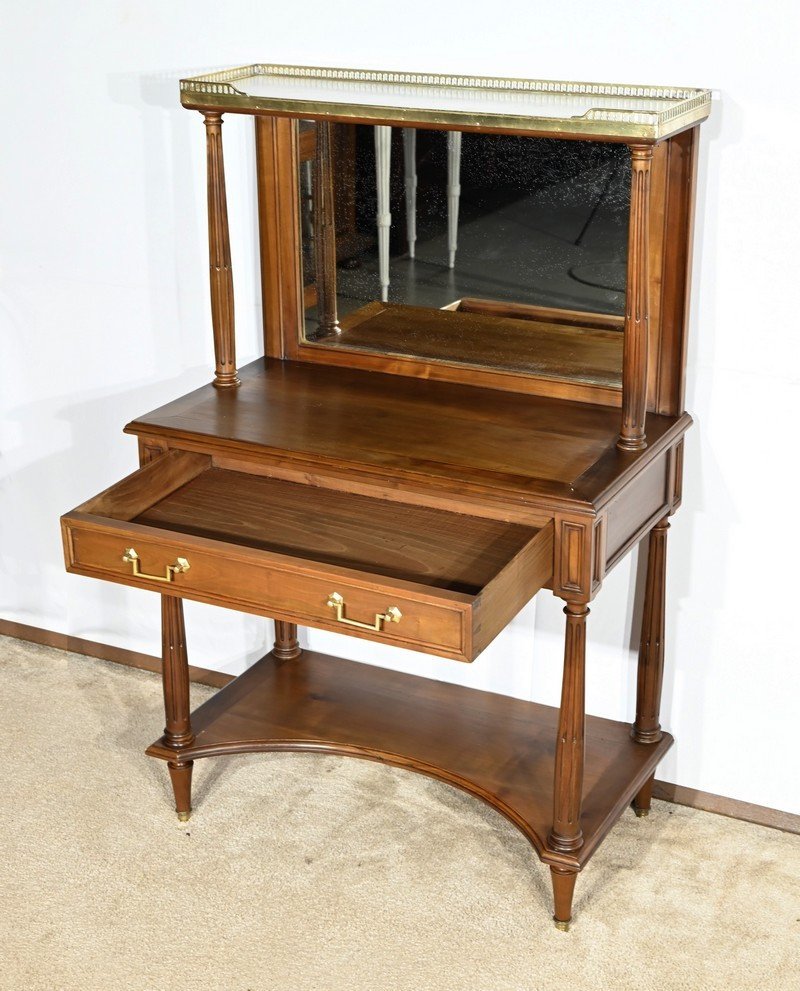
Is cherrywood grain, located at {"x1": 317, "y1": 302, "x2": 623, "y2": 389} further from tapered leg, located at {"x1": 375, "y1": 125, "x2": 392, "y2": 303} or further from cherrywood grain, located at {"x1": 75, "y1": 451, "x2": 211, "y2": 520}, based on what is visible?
cherrywood grain, located at {"x1": 75, "y1": 451, "x2": 211, "y2": 520}

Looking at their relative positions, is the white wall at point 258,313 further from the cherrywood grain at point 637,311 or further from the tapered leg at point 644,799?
the cherrywood grain at point 637,311

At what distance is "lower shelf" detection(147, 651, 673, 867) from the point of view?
2.37 metres

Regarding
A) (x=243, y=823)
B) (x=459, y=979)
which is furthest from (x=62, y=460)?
(x=459, y=979)

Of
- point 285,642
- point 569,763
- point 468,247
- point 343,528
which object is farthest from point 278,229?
point 569,763

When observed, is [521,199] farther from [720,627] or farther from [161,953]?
[161,953]

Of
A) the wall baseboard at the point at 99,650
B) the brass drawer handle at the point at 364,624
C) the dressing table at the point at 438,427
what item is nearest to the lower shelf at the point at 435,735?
the dressing table at the point at 438,427

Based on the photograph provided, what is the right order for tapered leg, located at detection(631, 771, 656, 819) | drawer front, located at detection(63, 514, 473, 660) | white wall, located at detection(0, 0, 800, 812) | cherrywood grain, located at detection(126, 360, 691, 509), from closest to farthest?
drawer front, located at detection(63, 514, 473, 660) → cherrywood grain, located at detection(126, 360, 691, 509) → white wall, located at detection(0, 0, 800, 812) → tapered leg, located at detection(631, 771, 656, 819)

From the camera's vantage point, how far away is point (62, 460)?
301 centimetres

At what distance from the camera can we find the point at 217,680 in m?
3.06

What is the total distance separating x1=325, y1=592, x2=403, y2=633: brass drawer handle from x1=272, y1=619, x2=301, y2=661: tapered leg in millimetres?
806

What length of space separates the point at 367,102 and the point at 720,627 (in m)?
1.12

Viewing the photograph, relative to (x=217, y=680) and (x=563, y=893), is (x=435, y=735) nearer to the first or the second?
(x=563, y=893)

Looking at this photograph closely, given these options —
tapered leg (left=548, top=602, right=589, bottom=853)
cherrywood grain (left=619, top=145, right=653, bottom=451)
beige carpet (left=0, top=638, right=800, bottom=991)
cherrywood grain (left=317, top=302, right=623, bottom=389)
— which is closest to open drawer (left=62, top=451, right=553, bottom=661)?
tapered leg (left=548, top=602, right=589, bottom=853)

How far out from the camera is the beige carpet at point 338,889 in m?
2.21
